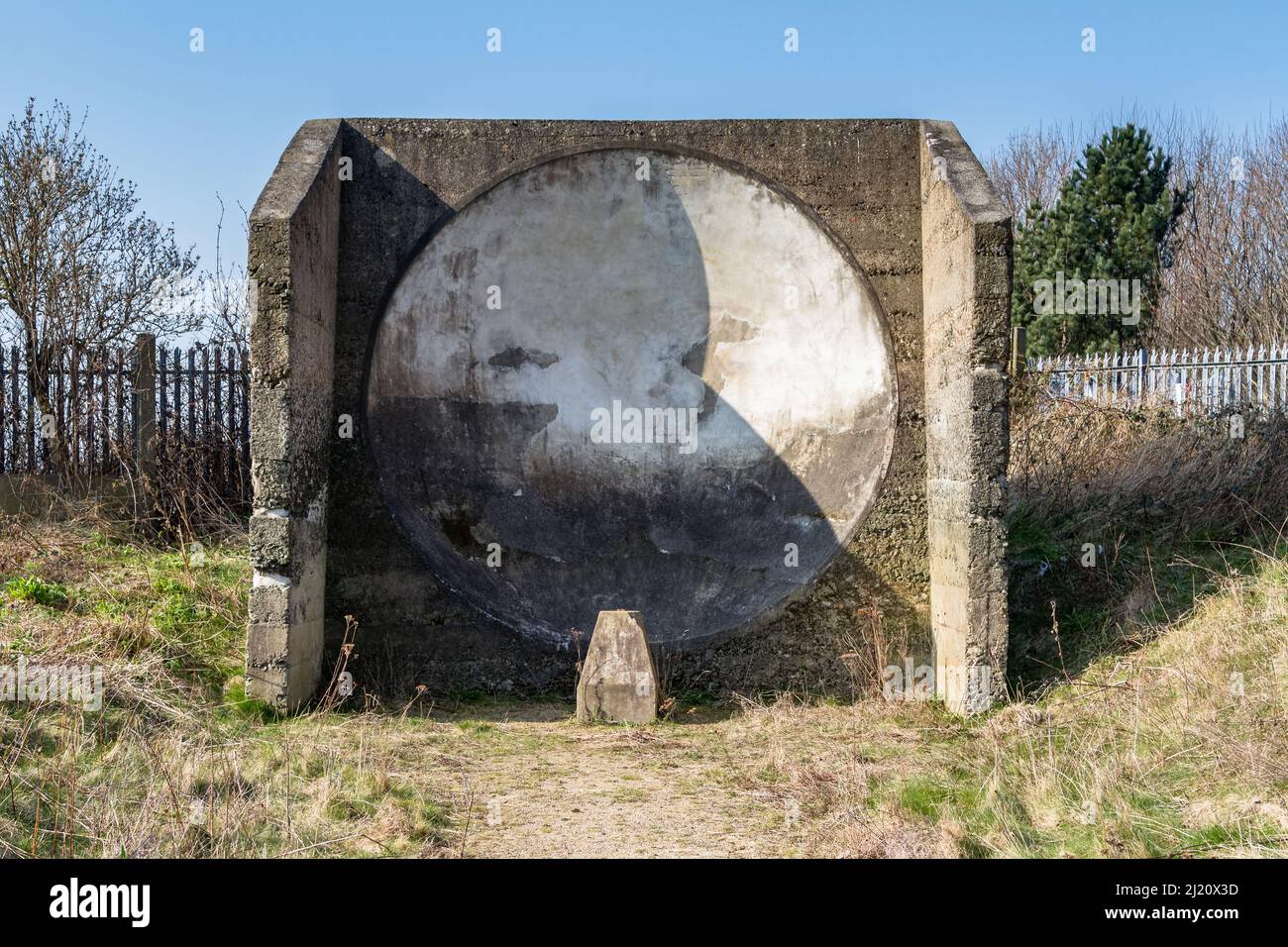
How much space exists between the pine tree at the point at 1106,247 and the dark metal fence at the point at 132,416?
16.4m

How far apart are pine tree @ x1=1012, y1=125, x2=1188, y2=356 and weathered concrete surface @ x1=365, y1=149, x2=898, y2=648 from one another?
1472 cm

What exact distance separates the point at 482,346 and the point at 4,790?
460 centimetres

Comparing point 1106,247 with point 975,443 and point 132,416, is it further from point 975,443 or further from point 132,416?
point 132,416

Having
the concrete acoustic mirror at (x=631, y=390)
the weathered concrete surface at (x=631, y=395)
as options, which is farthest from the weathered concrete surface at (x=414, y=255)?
the weathered concrete surface at (x=631, y=395)

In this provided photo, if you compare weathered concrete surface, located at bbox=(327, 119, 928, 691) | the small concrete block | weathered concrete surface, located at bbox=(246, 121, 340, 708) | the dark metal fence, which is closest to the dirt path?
the small concrete block

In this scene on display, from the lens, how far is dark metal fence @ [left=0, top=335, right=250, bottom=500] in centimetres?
985

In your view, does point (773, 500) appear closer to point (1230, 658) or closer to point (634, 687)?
point (634, 687)

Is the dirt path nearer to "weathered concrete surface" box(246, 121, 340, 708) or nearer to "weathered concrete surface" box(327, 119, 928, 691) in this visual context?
"weathered concrete surface" box(327, 119, 928, 691)

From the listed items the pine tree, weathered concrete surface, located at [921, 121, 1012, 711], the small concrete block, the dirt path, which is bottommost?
the dirt path

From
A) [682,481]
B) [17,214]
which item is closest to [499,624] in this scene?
[682,481]

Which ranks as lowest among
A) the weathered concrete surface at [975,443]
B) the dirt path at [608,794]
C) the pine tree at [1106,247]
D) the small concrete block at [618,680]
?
the dirt path at [608,794]

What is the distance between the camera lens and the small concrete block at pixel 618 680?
692 cm

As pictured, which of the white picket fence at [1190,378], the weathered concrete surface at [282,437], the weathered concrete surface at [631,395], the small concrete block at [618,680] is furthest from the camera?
the white picket fence at [1190,378]

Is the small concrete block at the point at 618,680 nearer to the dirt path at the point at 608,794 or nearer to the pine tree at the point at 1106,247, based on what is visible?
the dirt path at the point at 608,794
